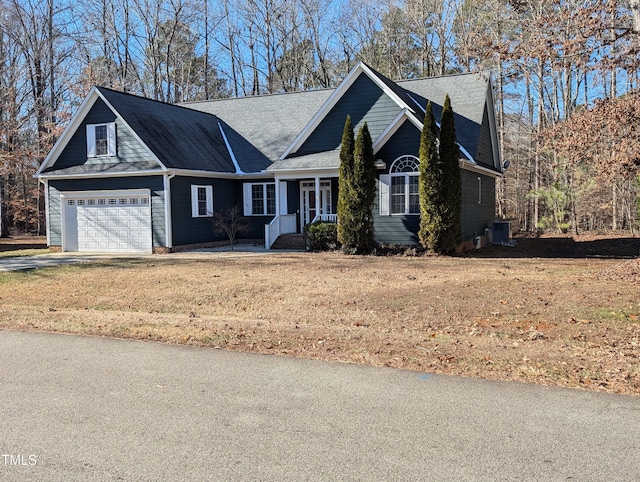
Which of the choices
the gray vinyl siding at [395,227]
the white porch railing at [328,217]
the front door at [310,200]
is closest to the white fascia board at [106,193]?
the front door at [310,200]

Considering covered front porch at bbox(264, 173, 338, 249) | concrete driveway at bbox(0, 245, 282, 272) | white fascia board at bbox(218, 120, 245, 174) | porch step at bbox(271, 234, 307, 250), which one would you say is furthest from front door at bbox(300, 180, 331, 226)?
white fascia board at bbox(218, 120, 245, 174)

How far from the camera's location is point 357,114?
809 inches

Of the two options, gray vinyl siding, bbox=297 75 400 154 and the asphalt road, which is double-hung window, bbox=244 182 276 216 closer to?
gray vinyl siding, bbox=297 75 400 154

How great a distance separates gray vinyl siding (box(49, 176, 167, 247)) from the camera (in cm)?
2066

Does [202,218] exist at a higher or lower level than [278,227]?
higher

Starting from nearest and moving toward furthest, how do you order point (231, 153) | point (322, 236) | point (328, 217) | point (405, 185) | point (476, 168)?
point (405, 185), point (322, 236), point (328, 217), point (476, 168), point (231, 153)

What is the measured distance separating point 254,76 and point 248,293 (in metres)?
35.0

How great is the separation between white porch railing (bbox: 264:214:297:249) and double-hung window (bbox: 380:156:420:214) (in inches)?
172

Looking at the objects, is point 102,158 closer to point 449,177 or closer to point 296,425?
point 449,177

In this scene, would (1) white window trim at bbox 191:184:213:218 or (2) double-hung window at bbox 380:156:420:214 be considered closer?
(2) double-hung window at bbox 380:156:420:214

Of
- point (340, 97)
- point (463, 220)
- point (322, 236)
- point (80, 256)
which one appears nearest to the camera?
point (322, 236)

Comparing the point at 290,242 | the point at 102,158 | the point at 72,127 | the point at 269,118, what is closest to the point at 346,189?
the point at 290,242

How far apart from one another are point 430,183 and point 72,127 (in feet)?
45.3

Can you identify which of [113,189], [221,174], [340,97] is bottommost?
[113,189]
